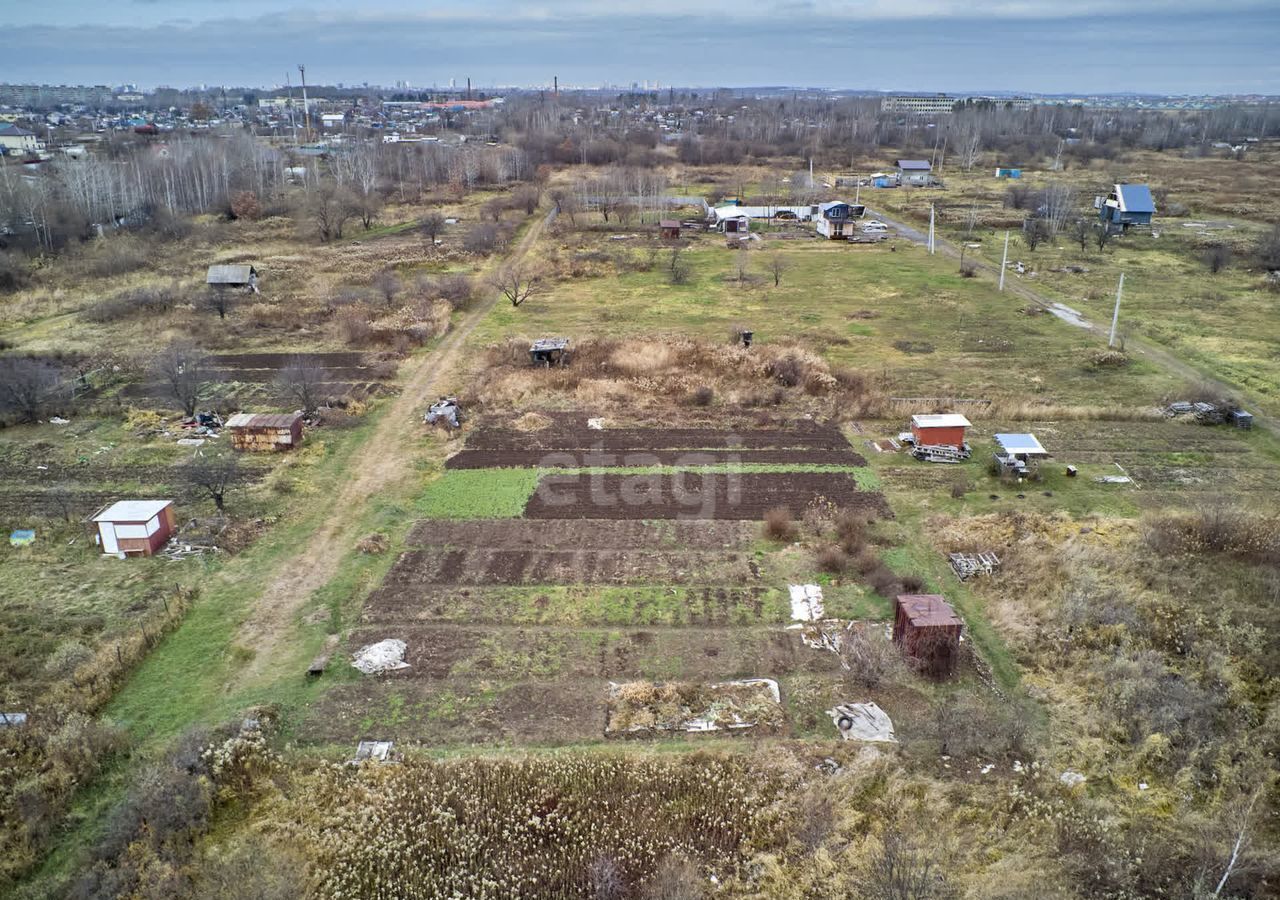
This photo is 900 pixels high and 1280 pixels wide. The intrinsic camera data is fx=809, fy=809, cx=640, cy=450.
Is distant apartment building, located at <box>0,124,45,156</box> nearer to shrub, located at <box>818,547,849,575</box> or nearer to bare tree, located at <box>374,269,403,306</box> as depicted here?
bare tree, located at <box>374,269,403,306</box>

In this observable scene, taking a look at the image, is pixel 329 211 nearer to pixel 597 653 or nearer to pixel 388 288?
pixel 388 288

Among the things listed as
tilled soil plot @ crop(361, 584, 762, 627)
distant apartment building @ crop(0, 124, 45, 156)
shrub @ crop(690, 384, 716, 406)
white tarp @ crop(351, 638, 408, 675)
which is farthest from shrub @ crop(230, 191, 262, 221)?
white tarp @ crop(351, 638, 408, 675)

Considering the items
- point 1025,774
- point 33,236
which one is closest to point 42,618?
point 1025,774

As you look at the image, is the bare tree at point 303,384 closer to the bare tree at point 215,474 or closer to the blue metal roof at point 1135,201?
the bare tree at point 215,474

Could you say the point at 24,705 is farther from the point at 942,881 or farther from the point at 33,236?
the point at 33,236

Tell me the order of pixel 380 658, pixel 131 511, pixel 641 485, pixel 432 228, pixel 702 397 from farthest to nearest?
pixel 432 228, pixel 702 397, pixel 641 485, pixel 131 511, pixel 380 658

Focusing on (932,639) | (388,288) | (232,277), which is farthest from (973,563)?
(232,277)
